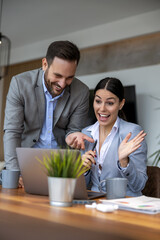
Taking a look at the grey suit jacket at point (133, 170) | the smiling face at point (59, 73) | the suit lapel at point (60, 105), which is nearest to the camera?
the grey suit jacket at point (133, 170)

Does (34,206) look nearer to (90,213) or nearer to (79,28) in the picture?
(90,213)

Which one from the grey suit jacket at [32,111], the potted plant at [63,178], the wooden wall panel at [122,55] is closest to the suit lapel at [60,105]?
the grey suit jacket at [32,111]

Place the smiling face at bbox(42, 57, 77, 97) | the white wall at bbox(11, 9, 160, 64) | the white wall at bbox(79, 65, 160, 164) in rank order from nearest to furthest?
the smiling face at bbox(42, 57, 77, 97)
the white wall at bbox(79, 65, 160, 164)
the white wall at bbox(11, 9, 160, 64)

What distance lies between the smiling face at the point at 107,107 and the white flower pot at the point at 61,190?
121 centimetres

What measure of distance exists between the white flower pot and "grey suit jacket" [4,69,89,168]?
1.03 meters

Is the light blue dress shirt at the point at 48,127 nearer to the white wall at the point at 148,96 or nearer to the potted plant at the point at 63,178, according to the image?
the potted plant at the point at 63,178

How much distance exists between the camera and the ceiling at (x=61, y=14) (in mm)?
4853

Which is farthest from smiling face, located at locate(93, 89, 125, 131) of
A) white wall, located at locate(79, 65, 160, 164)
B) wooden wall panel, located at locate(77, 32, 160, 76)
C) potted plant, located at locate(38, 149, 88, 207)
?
wooden wall panel, located at locate(77, 32, 160, 76)

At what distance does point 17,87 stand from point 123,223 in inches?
59.9

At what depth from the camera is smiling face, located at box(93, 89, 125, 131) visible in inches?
86.2

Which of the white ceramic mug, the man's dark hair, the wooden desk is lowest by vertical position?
the wooden desk

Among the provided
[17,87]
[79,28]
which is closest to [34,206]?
[17,87]

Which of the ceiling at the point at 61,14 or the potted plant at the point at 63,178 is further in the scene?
the ceiling at the point at 61,14

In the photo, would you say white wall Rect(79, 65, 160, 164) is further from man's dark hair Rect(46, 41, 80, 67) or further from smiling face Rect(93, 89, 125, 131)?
man's dark hair Rect(46, 41, 80, 67)
